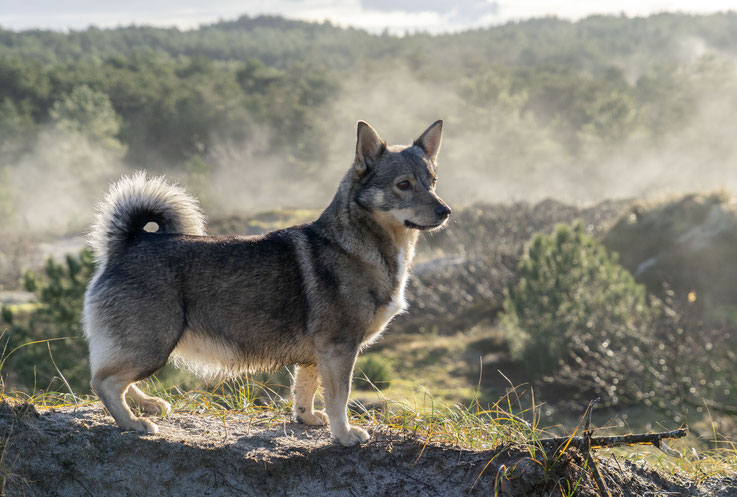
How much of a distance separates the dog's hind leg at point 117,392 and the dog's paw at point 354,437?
1.27 meters

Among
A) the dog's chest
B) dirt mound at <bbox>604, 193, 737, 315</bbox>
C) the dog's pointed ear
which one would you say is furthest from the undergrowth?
dirt mound at <bbox>604, 193, 737, 315</bbox>

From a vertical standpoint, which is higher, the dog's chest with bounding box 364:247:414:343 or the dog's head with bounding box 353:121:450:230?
the dog's head with bounding box 353:121:450:230

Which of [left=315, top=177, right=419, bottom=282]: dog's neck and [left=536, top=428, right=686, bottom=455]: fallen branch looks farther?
[left=315, top=177, right=419, bottom=282]: dog's neck

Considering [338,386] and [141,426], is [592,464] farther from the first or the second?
[141,426]

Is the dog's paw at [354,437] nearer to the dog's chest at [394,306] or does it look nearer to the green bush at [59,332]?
the dog's chest at [394,306]

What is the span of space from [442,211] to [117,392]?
2.55 m

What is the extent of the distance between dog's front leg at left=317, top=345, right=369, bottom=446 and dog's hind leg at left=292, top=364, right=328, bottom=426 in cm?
50

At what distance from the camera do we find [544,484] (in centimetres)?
405

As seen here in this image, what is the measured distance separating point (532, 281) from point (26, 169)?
213 feet

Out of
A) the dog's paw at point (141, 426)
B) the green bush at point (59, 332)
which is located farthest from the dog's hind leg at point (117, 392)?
the green bush at point (59, 332)

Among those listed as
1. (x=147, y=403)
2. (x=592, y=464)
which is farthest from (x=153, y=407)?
(x=592, y=464)

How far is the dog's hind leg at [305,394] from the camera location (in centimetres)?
511

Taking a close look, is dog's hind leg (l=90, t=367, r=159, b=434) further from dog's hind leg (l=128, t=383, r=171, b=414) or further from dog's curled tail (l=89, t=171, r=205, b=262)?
dog's curled tail (l=89, t=171, r=205, b=262)

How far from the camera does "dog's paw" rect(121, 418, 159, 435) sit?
444cm
